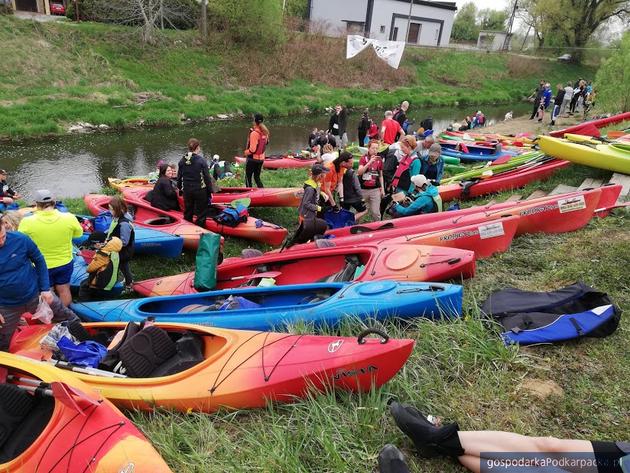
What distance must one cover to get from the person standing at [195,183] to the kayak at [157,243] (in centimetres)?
60

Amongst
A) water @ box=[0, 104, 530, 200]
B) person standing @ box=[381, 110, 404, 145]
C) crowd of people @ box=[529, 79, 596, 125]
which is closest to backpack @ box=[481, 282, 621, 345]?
person standing @ box=[381, 110, 404, 145]

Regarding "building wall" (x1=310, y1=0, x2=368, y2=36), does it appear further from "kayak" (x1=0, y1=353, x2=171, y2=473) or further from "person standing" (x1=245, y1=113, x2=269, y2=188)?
"kayak" (x1=0, y1=353, x2=171, y2=473)

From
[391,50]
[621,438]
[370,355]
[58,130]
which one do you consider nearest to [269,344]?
[370,355]

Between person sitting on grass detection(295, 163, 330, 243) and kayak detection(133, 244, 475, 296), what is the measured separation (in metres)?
0.46

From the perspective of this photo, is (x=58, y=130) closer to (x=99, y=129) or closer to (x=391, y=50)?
(x=99, y=129)

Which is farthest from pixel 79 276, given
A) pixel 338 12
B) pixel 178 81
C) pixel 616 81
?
pixel 338 12

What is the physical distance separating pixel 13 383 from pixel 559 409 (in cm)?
357

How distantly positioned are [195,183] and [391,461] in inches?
187

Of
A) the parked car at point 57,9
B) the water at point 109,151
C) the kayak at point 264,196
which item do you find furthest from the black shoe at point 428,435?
the parked car at point 57,9

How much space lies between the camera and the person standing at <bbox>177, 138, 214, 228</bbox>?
5.89 meters

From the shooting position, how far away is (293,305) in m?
3.80

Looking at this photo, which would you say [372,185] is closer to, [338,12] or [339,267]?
[339,267]

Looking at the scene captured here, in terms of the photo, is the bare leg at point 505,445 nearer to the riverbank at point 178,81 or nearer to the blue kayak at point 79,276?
the blue kayak at point 79,276

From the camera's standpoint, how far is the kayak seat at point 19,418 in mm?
2721
